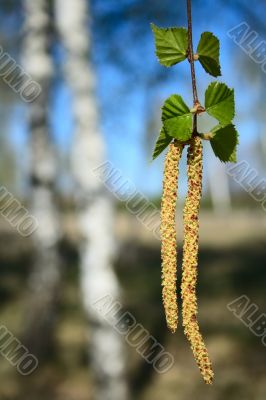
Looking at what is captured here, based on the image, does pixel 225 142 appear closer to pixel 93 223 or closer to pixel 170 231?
pixel 170 231

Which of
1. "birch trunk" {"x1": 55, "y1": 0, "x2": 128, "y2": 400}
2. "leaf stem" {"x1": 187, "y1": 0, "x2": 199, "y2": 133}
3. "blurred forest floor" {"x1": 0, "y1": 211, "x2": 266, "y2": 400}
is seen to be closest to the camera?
"leaf stem" {"x1": 187, "y1": 0, "x2": 199, "y2": 133}

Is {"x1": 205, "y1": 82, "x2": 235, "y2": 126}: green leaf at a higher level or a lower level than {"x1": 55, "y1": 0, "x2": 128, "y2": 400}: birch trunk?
lower

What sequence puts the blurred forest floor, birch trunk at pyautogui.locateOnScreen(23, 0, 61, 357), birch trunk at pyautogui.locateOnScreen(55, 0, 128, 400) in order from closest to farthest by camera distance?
birch trunk at pyautogui.locateOnScreen(55, 0, 128, 400) < the blurred forest floor < birch trunk at pyautogui.locateOnScreen(23, 0, 61, 357)

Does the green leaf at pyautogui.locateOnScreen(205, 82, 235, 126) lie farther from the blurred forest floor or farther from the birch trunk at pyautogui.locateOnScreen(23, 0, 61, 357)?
the birch trunk at pyautogui.locateOnScreen(23, 0, 61, 357)

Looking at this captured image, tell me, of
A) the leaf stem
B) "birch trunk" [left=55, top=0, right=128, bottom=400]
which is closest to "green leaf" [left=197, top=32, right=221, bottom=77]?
the leaf stem

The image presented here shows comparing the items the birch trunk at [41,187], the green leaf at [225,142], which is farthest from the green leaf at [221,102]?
the birch trunk at [41,187]

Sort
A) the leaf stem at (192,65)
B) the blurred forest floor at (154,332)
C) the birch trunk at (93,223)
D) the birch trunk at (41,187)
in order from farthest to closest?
the birch trunk at (41,187) → the blurred forest floor at (154,332) → the birch trunk at (93,223) → the leaf stem at (192,65)

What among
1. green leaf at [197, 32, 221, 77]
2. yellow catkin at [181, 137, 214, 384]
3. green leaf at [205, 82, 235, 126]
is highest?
green leaf at [197, 32, 221, 77]

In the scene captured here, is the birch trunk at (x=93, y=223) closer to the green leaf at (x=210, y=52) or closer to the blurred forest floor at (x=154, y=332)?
the blurred forest floor at (x=154, y=332)
